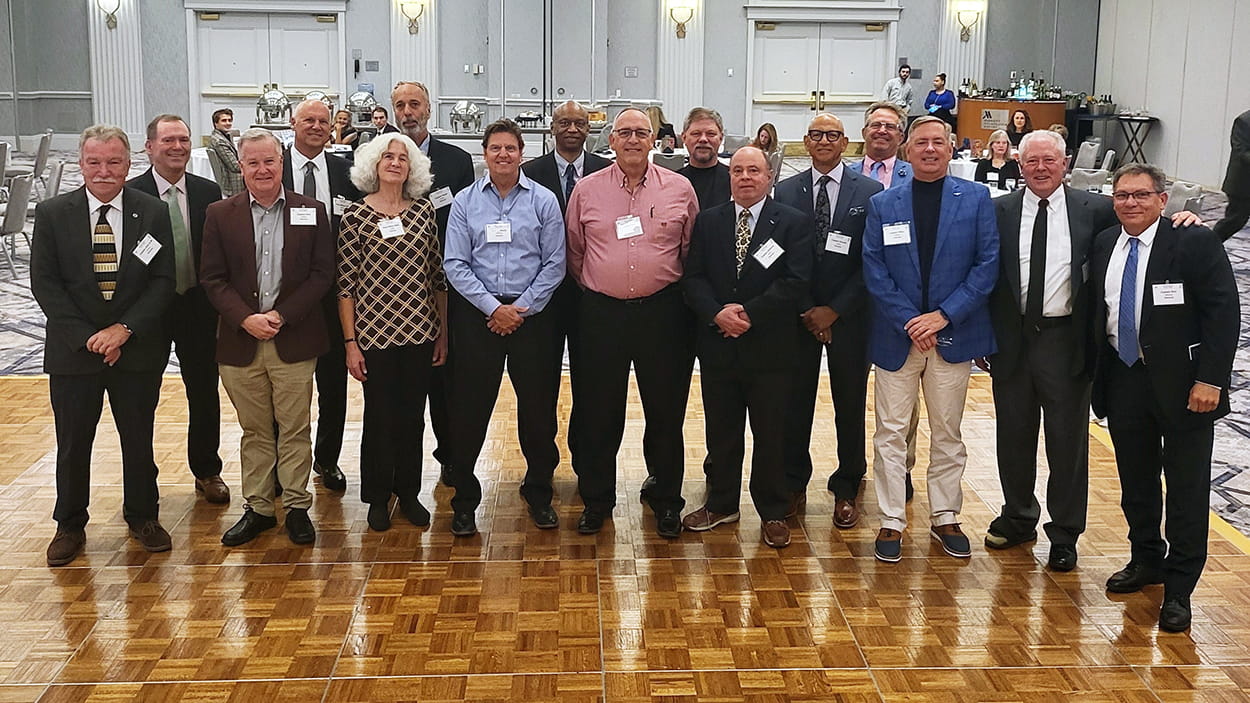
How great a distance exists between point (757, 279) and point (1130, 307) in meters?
1.33

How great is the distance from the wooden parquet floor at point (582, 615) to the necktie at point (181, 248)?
101 cm

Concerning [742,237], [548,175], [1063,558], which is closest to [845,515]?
[1063,558]

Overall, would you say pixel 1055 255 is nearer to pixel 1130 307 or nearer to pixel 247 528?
pixel 1130 307

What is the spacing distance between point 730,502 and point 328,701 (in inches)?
79.0

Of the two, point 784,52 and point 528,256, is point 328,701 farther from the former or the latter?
point 784,52

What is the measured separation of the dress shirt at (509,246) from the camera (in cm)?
479

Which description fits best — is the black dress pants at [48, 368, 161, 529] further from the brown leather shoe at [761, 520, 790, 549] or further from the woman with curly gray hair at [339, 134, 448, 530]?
the brown leather shoe at [761, 520, 790, 549]

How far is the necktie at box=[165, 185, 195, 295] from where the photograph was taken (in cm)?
493

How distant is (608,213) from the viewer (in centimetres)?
483

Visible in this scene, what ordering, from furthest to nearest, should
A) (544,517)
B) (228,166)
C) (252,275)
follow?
(228,166)
(544,517)
(252,275)

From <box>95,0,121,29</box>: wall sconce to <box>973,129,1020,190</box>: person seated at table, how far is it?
16.1 meters

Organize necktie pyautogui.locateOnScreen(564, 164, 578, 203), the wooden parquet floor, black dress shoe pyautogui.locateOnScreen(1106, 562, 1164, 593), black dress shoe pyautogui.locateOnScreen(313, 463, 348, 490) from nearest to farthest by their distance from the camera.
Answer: the wooden parquet floor
black dress shoe pyautogui.locateOnScreen(1106, 562, 1164, 593)
necktie pyautogui.locateOnScreen(564, 164, 578, 203)
black dress shoe pyautogui.locateOnScreen(313, 463, 348, 490)

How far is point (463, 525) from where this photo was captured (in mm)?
5027

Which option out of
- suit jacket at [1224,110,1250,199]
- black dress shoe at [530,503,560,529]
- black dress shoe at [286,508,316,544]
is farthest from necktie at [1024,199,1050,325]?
black dress shoe at [286,508,316,544]
